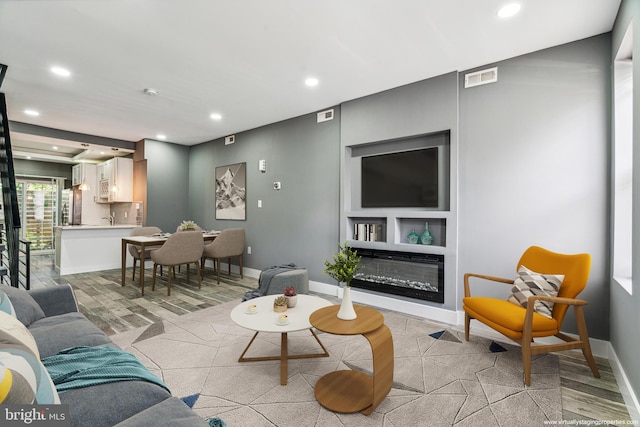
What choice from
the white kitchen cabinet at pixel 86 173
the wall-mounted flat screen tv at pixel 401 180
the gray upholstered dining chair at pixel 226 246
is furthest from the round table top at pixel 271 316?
the white kitchen cabinet at pixel 86 173

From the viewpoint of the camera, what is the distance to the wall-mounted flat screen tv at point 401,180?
3.36m

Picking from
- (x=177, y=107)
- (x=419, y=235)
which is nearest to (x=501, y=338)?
(x=419, y=235)

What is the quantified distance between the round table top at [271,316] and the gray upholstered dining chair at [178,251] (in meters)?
2.21

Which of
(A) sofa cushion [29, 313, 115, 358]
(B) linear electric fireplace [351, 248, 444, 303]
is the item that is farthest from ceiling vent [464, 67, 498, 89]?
(A) sofa cushion [29, 313, 115, 358]

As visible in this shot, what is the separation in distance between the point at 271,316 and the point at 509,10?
9.27 ft

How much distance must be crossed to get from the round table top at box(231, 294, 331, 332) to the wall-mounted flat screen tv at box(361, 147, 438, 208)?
1.70 m

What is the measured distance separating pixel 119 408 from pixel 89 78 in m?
3.57

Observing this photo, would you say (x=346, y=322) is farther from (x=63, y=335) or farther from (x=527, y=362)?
(x=63, y=335)

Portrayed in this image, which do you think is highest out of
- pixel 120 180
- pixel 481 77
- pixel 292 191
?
pixel 481 77

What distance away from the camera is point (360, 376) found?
2.07 meters

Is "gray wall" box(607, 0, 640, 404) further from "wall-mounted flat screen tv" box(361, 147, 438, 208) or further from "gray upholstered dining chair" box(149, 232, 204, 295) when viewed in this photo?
"gray upholstered dining chair" box(149, 232, 204, 295)

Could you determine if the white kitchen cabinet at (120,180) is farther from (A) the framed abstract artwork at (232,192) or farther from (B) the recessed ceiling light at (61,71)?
(B) the recessed ceiling light at (61,71)

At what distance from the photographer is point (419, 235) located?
11.4ft

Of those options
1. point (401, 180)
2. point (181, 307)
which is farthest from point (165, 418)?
point (401, 180)
